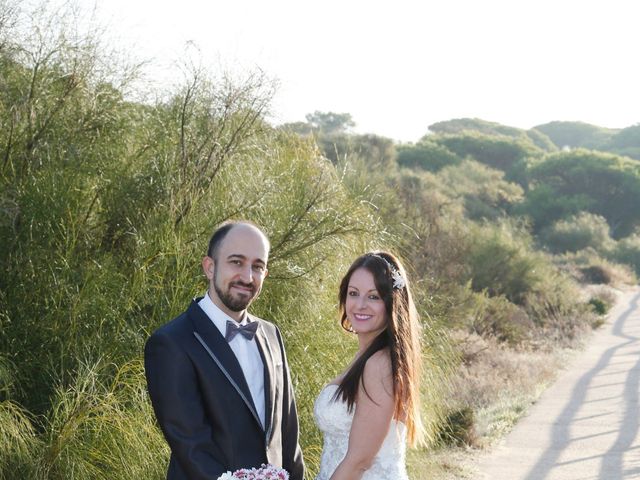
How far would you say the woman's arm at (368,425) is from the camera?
3988mm

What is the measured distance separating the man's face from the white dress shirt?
5 centimetres

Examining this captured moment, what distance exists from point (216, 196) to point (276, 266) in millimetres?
678

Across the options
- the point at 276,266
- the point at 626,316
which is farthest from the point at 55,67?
the point at 626,316

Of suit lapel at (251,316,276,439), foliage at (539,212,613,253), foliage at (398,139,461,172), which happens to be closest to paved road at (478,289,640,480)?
suit lapel at (251,316,276,439)

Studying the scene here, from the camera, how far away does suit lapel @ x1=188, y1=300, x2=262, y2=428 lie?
3.71m

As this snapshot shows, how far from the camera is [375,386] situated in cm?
402

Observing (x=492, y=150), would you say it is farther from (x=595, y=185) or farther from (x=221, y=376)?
(x=221, y=376)

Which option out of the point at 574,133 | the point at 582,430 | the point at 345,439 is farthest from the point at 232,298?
the point at 574,133

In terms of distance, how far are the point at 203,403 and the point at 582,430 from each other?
8.15 metres

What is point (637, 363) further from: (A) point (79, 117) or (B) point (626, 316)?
(A) point (79, 117)

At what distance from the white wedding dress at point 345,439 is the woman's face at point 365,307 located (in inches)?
12.1

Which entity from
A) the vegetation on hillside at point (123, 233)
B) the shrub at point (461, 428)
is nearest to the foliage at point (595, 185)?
the shrub at point (461, 428)

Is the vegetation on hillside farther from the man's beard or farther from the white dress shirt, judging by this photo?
the man's beard

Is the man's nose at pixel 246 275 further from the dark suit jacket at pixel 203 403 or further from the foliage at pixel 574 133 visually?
the foliage at pixel 574 133
